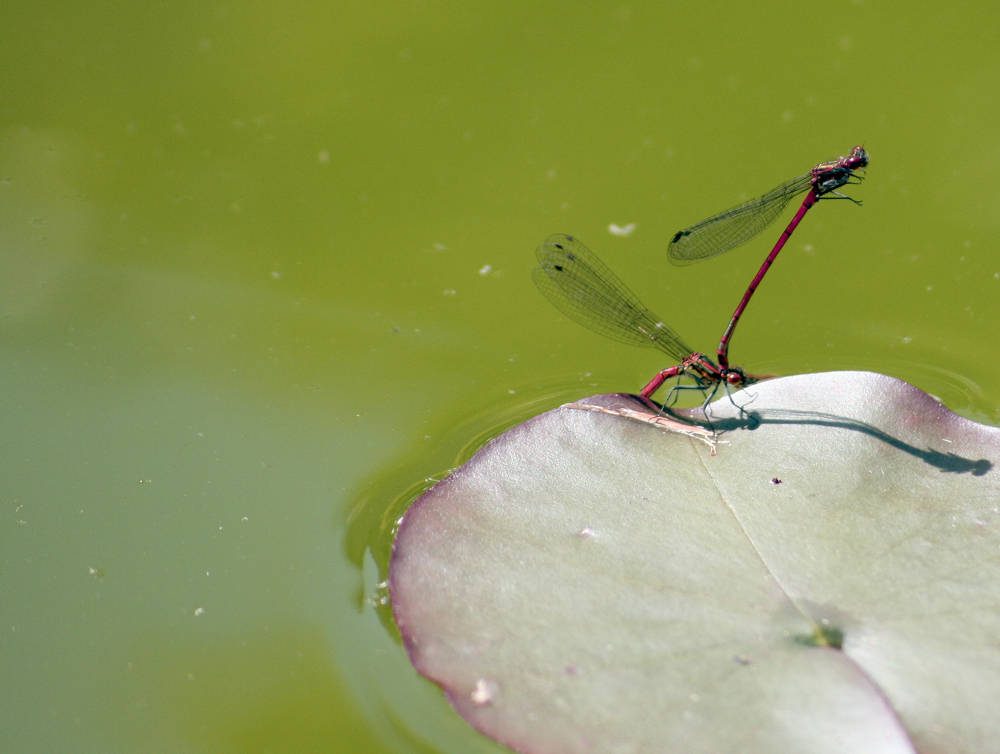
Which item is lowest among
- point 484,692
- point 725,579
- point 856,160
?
point 484,692

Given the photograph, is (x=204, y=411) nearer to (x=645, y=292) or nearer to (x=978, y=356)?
(x=645, y=292)

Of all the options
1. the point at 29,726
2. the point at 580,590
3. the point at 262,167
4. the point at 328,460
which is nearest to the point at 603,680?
the point at 580,590

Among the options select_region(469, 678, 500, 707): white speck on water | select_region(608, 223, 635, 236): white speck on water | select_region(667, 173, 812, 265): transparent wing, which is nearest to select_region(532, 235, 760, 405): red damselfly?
select_region(608, 223, 635, 236): white speck on water

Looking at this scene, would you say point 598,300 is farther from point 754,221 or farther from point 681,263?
point 754,221

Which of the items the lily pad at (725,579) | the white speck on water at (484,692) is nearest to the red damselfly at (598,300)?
the lily pad at (725,579)

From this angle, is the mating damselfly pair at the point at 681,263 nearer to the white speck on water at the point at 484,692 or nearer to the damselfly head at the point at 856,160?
the damselfly head at the point at 856,160

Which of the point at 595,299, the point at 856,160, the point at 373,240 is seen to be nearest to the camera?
the point at 856,160

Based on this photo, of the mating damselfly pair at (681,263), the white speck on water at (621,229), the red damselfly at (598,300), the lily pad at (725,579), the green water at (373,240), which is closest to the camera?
the lily pad at (725,579)

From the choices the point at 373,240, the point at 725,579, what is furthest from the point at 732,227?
the point at 725,579
